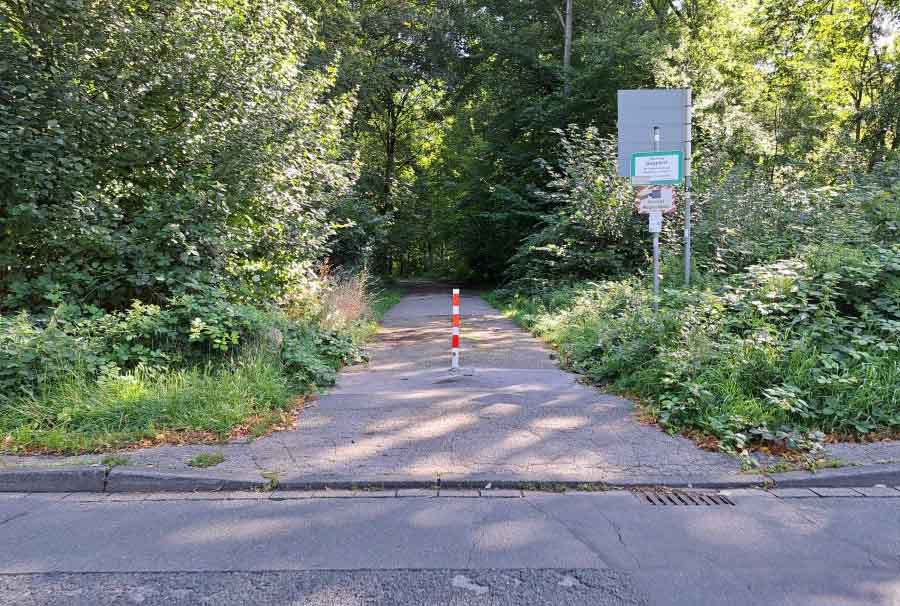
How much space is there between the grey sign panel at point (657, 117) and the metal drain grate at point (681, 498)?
602 centimetres

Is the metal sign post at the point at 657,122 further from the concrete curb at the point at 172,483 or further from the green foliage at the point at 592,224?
the concrete curb at the point at 172,483

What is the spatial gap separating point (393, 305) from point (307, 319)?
35.3 ft

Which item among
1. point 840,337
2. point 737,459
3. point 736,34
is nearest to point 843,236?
point 840,337

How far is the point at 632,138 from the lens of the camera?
898 cm

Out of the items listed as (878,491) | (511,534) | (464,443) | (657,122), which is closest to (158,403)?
(464,443)

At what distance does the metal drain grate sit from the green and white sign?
5.30 metres

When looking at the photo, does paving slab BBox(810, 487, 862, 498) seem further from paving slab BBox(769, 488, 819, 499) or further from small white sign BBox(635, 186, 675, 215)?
small white sign BBox(635, 186, 675, 215)

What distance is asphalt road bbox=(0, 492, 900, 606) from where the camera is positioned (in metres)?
2.76

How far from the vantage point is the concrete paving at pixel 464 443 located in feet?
14.1

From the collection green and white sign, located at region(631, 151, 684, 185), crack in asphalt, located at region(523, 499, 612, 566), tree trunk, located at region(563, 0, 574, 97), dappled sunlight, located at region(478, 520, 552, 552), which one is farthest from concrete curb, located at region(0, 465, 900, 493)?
tree trunk, located at region(563, 0, 574, 97)

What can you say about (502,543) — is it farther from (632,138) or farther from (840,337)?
(632,138)

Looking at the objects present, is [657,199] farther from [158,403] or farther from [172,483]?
[172,483]

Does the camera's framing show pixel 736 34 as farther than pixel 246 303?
Yes

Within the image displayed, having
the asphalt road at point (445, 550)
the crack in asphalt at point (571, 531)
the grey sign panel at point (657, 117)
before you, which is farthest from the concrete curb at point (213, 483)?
the grey sign panel at point (657, 117)
